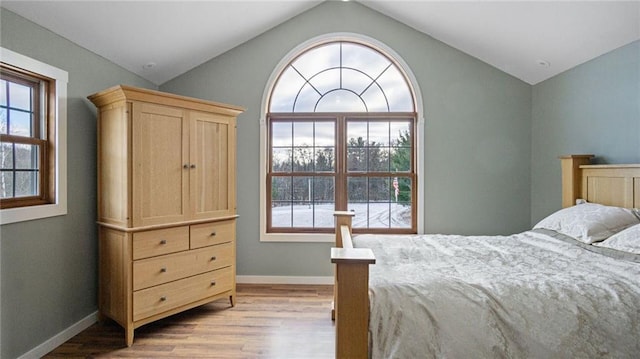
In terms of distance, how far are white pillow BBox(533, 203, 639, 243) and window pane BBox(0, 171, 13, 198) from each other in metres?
3.77

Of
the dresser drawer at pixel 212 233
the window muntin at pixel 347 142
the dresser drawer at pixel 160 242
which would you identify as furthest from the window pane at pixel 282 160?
the dresser drawer at pixel 160 242

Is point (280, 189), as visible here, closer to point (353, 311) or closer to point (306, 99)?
point (306, 99)

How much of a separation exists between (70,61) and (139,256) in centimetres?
158

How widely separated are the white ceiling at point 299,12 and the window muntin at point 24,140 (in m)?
0.45

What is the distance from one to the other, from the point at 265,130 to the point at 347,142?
94 cm

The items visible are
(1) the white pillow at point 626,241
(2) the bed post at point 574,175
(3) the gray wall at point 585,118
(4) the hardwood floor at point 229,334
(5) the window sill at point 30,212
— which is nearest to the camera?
(1) the white pillow at point 626,241

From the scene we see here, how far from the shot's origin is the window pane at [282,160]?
4109mm

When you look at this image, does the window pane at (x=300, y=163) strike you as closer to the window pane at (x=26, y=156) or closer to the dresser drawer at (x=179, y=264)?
the dresser drawer at (x=179, y=264)

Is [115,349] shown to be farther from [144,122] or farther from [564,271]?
[564,271]

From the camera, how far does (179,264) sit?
2920 millimetres

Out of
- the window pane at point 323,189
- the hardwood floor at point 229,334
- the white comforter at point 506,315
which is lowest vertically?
the hardwood floor at point 229,334

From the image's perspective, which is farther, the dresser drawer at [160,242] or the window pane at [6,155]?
the dresser drawer at [160,242]

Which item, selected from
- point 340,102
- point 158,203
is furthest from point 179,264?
point 340,102

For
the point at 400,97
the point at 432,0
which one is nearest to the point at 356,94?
the point at 400,97
